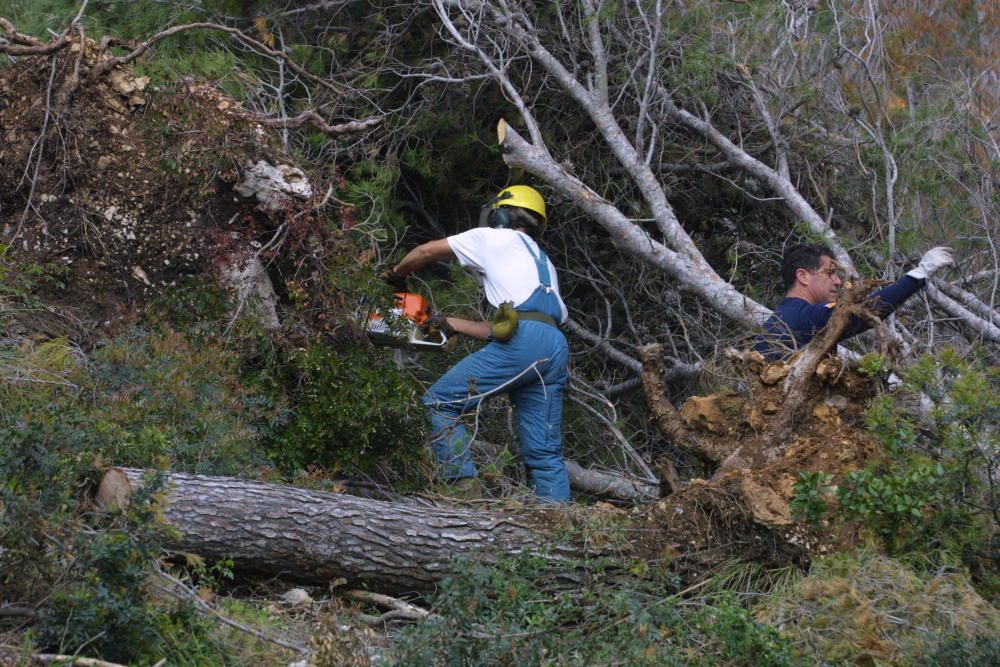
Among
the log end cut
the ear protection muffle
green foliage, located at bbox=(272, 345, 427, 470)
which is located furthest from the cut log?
the ear protection muffle

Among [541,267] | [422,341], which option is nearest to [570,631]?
[422,341]

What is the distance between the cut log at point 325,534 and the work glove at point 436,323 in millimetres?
1758

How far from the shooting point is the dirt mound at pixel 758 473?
4.55m

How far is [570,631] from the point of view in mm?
3932

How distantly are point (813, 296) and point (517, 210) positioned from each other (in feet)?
5.76

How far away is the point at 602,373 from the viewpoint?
793 cm

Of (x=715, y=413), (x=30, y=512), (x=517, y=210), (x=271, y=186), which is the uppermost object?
(x=30, y=512)

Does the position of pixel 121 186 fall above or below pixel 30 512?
below

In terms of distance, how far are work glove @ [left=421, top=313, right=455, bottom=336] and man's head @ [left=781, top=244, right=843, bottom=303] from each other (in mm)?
1901

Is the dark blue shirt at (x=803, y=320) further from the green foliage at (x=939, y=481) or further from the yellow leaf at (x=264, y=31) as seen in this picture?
the yellow leaf at (x=264, y=31)

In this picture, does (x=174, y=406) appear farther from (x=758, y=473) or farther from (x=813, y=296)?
(x=813, y=296)

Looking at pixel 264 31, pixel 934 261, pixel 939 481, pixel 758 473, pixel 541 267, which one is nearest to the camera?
pixel 939 481

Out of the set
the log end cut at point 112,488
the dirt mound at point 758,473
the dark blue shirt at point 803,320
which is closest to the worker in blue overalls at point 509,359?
the dirt mound at point 758,473

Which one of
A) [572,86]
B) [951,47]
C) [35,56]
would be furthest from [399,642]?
[951,47]
